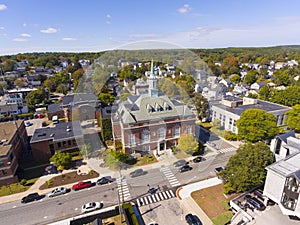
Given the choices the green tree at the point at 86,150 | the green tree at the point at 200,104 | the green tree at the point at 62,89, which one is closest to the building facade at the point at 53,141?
the green tree at the point at 86,150

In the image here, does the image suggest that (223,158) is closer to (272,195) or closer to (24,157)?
(272,195)

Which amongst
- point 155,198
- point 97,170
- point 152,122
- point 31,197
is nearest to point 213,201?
point 155,198

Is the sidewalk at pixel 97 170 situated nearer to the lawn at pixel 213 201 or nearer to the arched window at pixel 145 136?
the arched window at pixel 145 136

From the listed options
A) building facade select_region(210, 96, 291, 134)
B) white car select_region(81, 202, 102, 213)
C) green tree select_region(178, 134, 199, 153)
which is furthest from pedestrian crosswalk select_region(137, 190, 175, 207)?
building facade select_region(210, 96, 291, 134)

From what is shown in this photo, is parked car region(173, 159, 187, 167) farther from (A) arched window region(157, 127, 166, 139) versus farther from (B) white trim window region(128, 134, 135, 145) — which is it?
(B) white trim window region(128, 134, 135, 145)

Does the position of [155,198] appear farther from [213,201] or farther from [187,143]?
[187,143]
